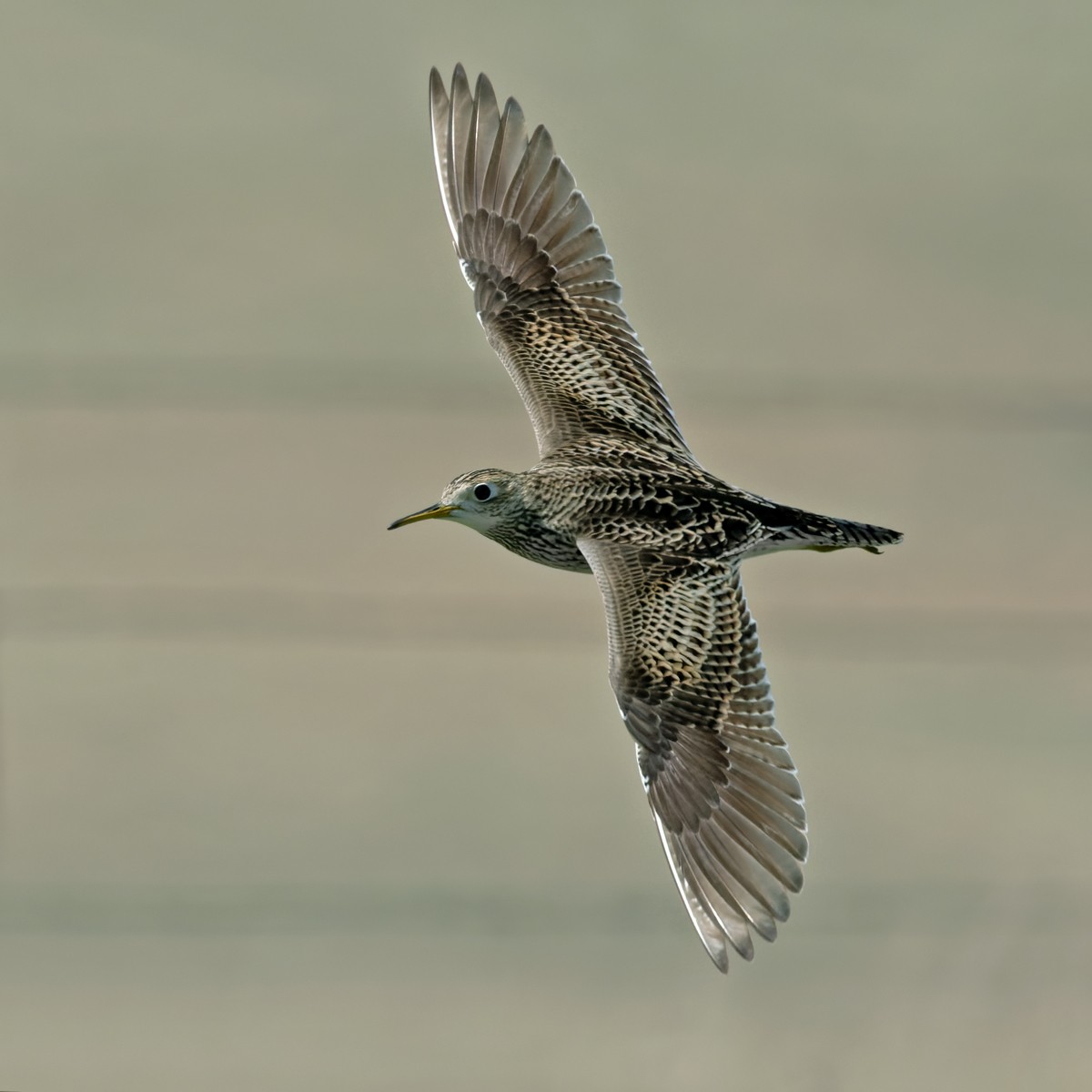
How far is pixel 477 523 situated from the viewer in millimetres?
7941

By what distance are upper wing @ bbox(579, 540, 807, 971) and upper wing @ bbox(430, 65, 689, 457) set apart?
1.35 m

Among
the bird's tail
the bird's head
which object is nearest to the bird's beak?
the bird's head

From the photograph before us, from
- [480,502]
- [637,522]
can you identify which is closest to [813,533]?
[637,522]

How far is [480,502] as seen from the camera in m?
7.89

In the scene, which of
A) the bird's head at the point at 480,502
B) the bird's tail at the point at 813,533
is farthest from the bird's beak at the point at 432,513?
the bird's tail at the point at 813,533

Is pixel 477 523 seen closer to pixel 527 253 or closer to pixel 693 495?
pixel 693 495

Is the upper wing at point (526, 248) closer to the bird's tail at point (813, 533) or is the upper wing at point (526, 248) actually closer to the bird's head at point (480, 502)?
the bird's head at point (480, 502)

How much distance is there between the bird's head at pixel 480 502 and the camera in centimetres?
784

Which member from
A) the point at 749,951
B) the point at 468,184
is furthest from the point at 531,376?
the point at 749,951

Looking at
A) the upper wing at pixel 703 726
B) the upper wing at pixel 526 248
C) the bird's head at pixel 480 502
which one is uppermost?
the upper wing at pixel 526 248

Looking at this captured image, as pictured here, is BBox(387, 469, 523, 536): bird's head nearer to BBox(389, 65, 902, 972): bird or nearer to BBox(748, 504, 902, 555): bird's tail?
BBox(389, 65, 902, 972): bird

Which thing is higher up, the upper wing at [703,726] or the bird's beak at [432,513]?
the bird's beak at [432,513]

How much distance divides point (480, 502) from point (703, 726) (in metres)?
1.33

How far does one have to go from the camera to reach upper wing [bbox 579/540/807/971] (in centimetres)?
686
